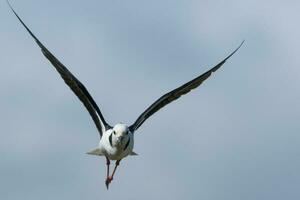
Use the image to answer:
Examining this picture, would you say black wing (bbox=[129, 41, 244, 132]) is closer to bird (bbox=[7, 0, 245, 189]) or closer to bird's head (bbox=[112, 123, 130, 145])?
bird (bbox=[7, 0, 245, 189])

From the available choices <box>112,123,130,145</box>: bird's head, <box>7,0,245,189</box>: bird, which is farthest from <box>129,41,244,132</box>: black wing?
<box>112,123,130,145</box>: bird's head

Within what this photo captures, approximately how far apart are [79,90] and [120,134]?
16.6 feet

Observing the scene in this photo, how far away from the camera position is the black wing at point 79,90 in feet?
120

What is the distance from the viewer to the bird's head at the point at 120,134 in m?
33.1

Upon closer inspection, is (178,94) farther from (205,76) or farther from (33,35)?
(33,35)

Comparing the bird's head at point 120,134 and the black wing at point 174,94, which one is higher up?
the black wing at point 174,94

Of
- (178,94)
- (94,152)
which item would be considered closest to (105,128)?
(94,152)

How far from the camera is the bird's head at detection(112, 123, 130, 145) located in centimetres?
3309

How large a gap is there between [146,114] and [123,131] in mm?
4456

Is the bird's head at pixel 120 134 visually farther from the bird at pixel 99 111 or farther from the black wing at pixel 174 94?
the black wing at pixel 174 94

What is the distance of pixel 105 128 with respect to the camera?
36.7m

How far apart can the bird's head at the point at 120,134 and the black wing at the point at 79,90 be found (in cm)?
321

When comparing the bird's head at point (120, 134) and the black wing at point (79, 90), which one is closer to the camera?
the bird's head at point (120, 134)

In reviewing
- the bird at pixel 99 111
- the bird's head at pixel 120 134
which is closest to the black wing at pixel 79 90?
the bird at pixel 99 111
